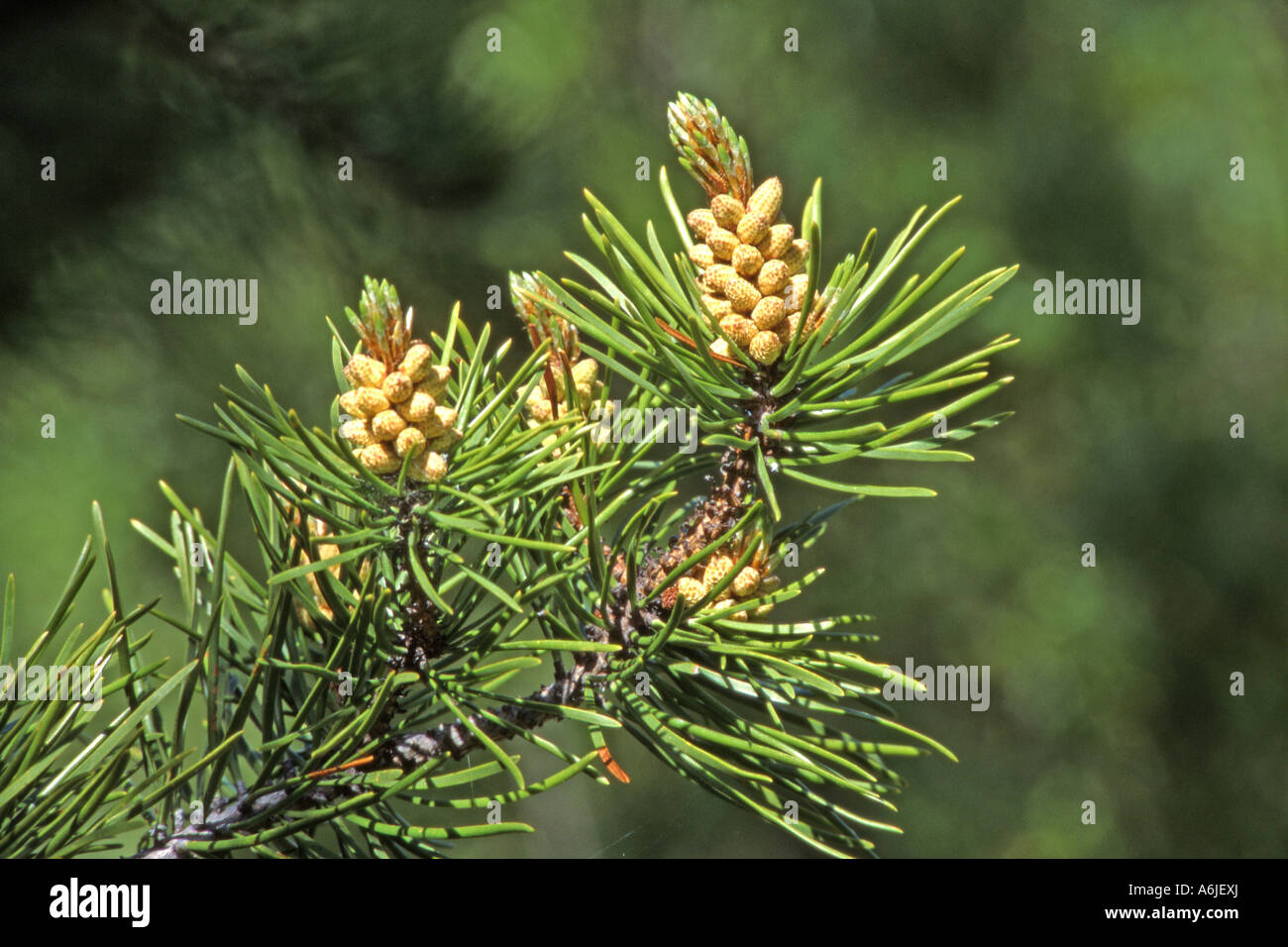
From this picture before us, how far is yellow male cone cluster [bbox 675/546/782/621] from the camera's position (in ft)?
1.40

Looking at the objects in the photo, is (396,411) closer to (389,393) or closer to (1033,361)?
(389,393)

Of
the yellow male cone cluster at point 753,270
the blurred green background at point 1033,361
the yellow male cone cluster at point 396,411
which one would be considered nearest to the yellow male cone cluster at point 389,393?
the yellow male cone cluster at point 396,411

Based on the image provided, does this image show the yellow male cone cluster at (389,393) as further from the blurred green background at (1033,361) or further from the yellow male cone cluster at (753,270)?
the blurred green background at (1033,361)

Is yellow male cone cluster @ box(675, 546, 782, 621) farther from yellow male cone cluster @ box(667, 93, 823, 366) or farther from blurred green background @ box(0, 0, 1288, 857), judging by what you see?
blurred green background @ box(0, 0, 1288, 857)

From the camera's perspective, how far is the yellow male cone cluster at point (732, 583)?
0.43 m

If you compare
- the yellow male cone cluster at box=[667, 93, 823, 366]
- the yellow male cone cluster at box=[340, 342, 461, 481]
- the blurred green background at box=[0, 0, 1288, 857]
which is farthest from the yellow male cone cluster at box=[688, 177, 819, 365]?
the blurred green background at box=[0, 0, 1288, 857]

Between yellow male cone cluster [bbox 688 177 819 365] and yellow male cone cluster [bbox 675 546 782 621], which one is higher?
yellow male cone cluster [bbox 688 177 819 365]

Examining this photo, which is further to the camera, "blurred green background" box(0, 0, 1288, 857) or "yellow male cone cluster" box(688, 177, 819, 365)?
"blurred green background" box(0, 0, 1288, 857)

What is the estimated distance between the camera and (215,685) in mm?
400

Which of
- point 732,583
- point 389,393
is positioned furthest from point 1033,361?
point 389,393

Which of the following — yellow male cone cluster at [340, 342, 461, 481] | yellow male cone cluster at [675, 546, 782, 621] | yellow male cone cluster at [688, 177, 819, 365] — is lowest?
yellow male cone cluster at [675, 546, 782, 621]
